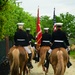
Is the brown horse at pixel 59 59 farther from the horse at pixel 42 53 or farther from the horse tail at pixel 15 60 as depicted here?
the horse at pixel 42 53

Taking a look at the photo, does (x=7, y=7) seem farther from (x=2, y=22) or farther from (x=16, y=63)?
(x=16, y=63)

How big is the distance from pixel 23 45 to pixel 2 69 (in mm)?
1618

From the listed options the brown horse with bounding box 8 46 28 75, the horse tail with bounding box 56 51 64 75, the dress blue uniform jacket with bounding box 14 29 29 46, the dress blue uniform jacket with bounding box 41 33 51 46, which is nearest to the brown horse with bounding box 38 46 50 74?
the dress blue uniform jacket with bounding box 41 33 51 46

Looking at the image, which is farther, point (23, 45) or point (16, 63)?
point (23, 45)

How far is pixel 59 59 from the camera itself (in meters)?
15.5

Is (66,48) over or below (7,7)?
below

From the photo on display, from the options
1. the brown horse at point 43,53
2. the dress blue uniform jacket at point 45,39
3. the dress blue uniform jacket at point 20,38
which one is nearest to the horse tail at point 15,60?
the dress blue uniform jacket at point 20,38

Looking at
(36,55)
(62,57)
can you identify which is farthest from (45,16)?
(62,57)

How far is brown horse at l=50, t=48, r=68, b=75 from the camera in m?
15.4

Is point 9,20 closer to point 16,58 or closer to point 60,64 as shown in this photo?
point 16,58

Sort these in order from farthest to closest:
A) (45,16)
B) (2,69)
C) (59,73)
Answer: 1. (45,16)
2. (2,69)
3. (59,73)

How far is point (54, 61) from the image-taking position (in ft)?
52.1

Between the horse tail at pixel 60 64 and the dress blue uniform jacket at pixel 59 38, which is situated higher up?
the dress blue uniform jacket at pixel 59 38

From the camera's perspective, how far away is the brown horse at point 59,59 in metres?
15.4
